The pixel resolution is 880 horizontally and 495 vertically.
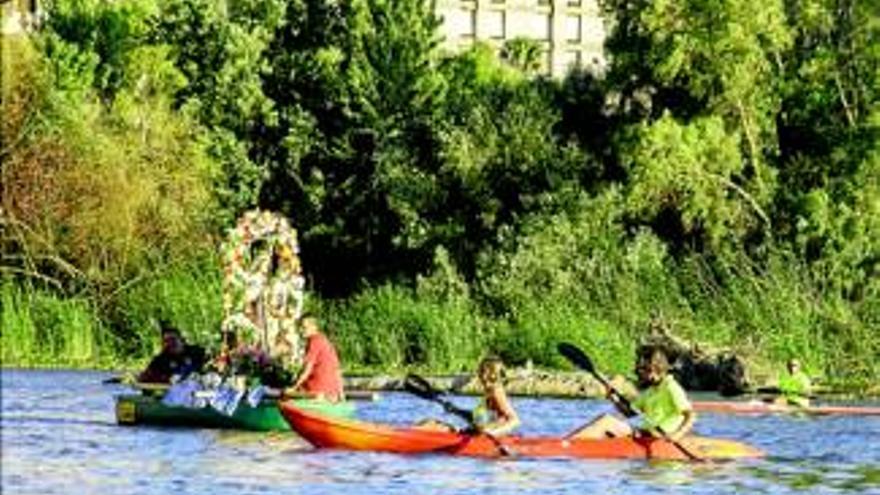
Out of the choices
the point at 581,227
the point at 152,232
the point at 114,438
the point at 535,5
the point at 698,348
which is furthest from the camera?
the point at 535,5

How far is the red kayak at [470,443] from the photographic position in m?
32.2

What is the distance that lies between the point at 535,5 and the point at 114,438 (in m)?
106

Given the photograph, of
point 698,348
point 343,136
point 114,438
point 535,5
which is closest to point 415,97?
point 343,136

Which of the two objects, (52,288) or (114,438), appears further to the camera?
(52,288)

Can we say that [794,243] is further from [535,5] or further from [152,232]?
[535,5]

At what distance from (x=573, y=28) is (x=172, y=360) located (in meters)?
104

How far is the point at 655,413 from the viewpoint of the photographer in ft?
105

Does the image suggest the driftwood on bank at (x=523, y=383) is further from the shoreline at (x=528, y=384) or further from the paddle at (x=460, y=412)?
the paddle at (x=460, y=412)

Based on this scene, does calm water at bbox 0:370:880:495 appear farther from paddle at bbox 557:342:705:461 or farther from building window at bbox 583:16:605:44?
building window at bbox 583:16:605:44

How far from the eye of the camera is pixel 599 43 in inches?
5576

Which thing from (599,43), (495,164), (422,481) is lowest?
(422,481)

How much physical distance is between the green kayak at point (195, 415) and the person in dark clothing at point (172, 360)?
0.74 metres

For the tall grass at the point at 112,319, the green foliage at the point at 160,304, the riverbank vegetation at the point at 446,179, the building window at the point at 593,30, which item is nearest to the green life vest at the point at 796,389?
the riverbank vegetation at the point at 446,179

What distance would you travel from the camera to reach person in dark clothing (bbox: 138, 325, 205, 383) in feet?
126
